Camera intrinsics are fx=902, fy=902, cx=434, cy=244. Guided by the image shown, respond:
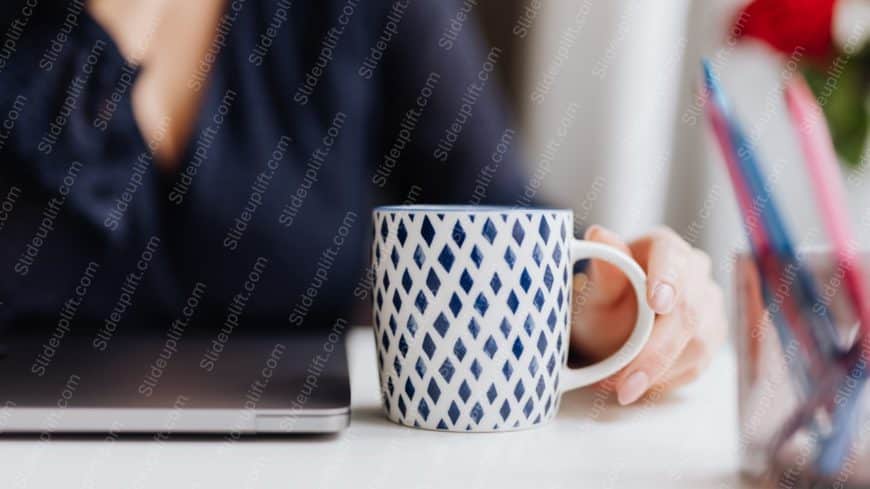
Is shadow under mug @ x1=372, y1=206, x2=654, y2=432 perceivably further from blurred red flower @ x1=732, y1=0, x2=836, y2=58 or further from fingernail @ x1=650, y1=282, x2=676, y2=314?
blurred red flower @ x1=732, y1=0, x2=836, y2=58

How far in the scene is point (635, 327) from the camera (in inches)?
18.9

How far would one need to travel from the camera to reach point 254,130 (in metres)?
1.00

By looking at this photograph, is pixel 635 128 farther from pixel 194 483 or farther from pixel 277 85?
pixel 194 483

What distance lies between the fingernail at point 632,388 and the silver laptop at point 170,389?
15cm

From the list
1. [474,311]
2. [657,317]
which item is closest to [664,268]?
[657,317]

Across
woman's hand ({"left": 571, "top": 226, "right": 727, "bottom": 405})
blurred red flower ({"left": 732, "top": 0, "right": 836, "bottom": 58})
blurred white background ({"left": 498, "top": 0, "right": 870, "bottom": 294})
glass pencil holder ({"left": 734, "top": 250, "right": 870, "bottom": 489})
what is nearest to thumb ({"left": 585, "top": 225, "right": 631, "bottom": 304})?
woman's hand ({"left": 571, "top": 226, "right": 727, "bottom": 405})

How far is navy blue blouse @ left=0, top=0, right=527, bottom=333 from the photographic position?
0.89m

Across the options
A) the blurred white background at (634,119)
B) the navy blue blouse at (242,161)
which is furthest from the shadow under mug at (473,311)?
the blurred white background at (634,119)

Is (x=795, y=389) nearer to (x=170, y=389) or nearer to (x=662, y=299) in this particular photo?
Result: (x=662, y=299)

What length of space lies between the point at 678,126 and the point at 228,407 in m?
0.86

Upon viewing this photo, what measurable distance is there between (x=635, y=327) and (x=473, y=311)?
0.10 meters

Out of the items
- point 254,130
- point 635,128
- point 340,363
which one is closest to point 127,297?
point 254,130

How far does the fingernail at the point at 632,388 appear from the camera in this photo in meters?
0.50

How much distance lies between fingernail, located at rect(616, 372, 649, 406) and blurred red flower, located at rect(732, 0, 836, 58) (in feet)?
1.00
